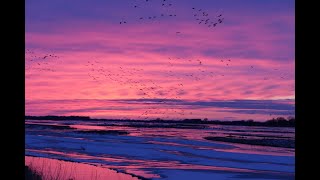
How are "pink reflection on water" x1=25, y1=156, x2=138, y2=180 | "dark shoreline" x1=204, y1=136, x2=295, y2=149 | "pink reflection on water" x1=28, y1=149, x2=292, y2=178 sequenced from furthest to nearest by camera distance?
"dark shoreline" x1=204, y1=136, x2=295, y2=149 < "pink reflection on water" x1=28, y1=149, x2=292, y2=178 < "pink reflection on water" x1=25, y1=156, x2=138, y2=180

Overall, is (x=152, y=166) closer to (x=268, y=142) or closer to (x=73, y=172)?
(x=73, y=172)

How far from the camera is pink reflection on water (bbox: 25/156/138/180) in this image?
1402 centimetres

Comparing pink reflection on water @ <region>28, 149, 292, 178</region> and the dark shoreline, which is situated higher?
pink reflection on water @ <region>28, 149, 292, 178</region>

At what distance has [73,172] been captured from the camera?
596 inches

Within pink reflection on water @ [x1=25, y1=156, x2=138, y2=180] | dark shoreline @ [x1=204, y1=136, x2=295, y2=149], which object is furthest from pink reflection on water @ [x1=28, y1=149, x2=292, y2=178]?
dark shoreline @ [x1=204, y1=136, x2=295, y2=149]

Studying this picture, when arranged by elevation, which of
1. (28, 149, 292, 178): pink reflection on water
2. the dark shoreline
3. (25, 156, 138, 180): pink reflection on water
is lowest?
the dark shoreline

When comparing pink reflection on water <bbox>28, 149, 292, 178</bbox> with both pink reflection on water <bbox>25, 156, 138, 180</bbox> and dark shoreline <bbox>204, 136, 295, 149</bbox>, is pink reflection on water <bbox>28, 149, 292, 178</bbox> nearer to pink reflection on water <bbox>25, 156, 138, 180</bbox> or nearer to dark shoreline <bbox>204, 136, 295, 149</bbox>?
pink reflection on water <bbox>25, 156, 138, 180</bbox>

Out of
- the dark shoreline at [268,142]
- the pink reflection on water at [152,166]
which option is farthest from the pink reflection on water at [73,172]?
the dark shoreline at [268,142]

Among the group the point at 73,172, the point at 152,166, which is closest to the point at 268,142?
the point at 152,166

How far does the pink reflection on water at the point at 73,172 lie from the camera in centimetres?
1402
